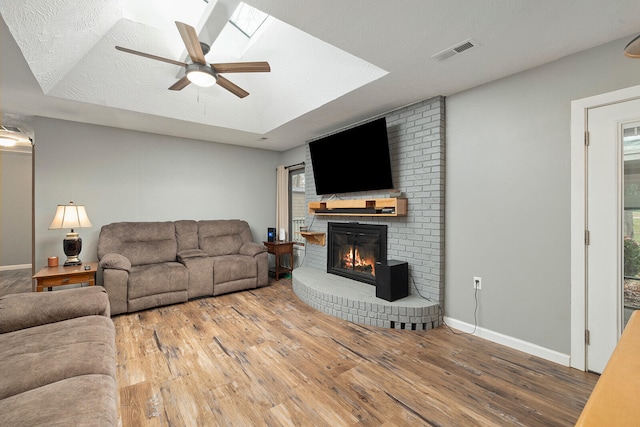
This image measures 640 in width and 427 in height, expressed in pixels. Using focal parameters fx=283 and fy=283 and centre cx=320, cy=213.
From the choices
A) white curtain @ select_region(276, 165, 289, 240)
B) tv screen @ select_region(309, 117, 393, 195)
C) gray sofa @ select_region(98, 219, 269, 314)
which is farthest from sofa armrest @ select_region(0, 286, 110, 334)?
white curtain @ select_region(276, 165, 289, 240)

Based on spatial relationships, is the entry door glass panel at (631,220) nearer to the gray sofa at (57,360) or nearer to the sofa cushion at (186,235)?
the gray sofa at (57,360)

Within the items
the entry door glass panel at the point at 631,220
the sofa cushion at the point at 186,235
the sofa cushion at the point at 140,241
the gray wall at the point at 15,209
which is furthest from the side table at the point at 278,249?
the gray wall at the point at 15,209

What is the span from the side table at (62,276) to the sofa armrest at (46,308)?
1.27 meters

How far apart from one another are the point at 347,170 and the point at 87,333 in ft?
10.4

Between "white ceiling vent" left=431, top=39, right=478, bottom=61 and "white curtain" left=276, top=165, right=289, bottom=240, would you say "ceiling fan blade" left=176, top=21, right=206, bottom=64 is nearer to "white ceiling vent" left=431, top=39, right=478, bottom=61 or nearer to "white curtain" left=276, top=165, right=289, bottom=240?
"white ceiling vent" left=431, top=39, right=478, bottom=61

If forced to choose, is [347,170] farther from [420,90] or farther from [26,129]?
[26,129]

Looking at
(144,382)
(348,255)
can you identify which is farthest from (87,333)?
(348,255)

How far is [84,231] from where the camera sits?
13.2 ft

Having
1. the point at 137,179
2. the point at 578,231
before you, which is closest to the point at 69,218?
the point at 137,179

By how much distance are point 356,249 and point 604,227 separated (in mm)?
2583

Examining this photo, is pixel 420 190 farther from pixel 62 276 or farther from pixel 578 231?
pixel 62 276

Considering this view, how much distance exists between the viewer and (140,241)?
13.7 feet

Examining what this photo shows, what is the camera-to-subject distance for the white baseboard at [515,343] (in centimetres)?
230

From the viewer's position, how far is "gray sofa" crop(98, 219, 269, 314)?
3.48 meters
